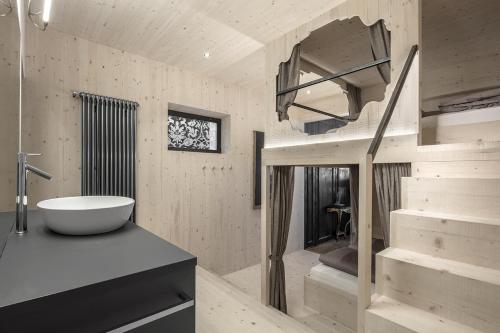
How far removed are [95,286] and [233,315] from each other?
1790mm

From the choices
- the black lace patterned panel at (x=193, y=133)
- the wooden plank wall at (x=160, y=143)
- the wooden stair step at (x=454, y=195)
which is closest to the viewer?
the wooden stair step at (x=454, y=195)

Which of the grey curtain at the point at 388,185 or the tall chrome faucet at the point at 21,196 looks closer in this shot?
the tall chrome faucet at the point at 21,196

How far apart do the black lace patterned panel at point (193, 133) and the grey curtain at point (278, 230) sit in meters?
1.29

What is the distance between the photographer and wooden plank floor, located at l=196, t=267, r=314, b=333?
6.68 feet

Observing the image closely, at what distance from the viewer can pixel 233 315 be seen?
7.26 feet

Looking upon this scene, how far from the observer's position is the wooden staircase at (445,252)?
1.24 metres

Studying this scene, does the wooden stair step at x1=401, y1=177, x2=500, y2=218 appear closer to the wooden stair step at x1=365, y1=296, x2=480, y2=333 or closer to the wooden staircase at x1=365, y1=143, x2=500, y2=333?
the wooden staircase at x1=365, y1=143, x2=500, y2=333

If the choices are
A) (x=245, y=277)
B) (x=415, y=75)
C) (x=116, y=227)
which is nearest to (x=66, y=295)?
(x=116, y=227)

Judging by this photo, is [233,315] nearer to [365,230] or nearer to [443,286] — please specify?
[365,230]

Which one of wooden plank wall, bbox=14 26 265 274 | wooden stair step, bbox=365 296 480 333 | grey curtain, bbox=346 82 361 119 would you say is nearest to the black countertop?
wooden stair step, bbox=365 296 480 333

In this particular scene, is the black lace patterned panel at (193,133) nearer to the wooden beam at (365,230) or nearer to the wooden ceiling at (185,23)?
the wooden ceiling at (185,23)

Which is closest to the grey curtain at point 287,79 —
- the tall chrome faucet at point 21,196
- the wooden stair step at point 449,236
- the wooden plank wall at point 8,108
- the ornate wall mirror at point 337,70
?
the ornate wall mirror at point 337,70

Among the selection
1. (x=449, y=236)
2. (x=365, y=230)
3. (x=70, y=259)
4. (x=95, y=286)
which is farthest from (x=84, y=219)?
(x=449, y=236)

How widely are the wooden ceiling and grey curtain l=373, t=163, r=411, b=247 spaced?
1445 millimetres
